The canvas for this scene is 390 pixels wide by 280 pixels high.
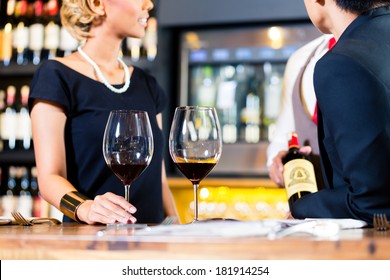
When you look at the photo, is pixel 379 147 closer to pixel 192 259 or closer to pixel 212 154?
pixel 212 154

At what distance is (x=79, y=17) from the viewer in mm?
1788

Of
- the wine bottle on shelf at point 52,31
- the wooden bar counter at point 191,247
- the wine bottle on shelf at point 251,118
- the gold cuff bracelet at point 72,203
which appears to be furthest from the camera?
the wine bottle on shelf at point 52,31

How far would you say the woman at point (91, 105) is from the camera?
1.57 metres

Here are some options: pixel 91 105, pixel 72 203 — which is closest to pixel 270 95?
pixel 91 105

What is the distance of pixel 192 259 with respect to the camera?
848 mm

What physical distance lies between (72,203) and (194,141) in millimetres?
349

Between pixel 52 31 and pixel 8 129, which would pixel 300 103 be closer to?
pixel 52 31

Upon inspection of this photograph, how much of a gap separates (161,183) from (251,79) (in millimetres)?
1829

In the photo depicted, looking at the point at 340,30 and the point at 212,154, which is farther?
the point at 340,30

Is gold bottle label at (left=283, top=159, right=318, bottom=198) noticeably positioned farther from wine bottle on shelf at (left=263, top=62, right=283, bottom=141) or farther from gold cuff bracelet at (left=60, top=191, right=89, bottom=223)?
wine bottle on shelf at (left=263, top=62, right=283, bottom=141)

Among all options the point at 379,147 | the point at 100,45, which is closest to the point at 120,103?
the point at 100,45

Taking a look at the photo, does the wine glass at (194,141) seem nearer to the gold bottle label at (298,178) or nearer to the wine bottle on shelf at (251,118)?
the gold bottle label at (298,178)

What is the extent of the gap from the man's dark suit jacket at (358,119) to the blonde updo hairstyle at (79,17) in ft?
2.66

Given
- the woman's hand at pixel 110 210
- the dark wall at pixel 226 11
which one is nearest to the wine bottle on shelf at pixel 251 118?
the dark wall at pixel 226 11
